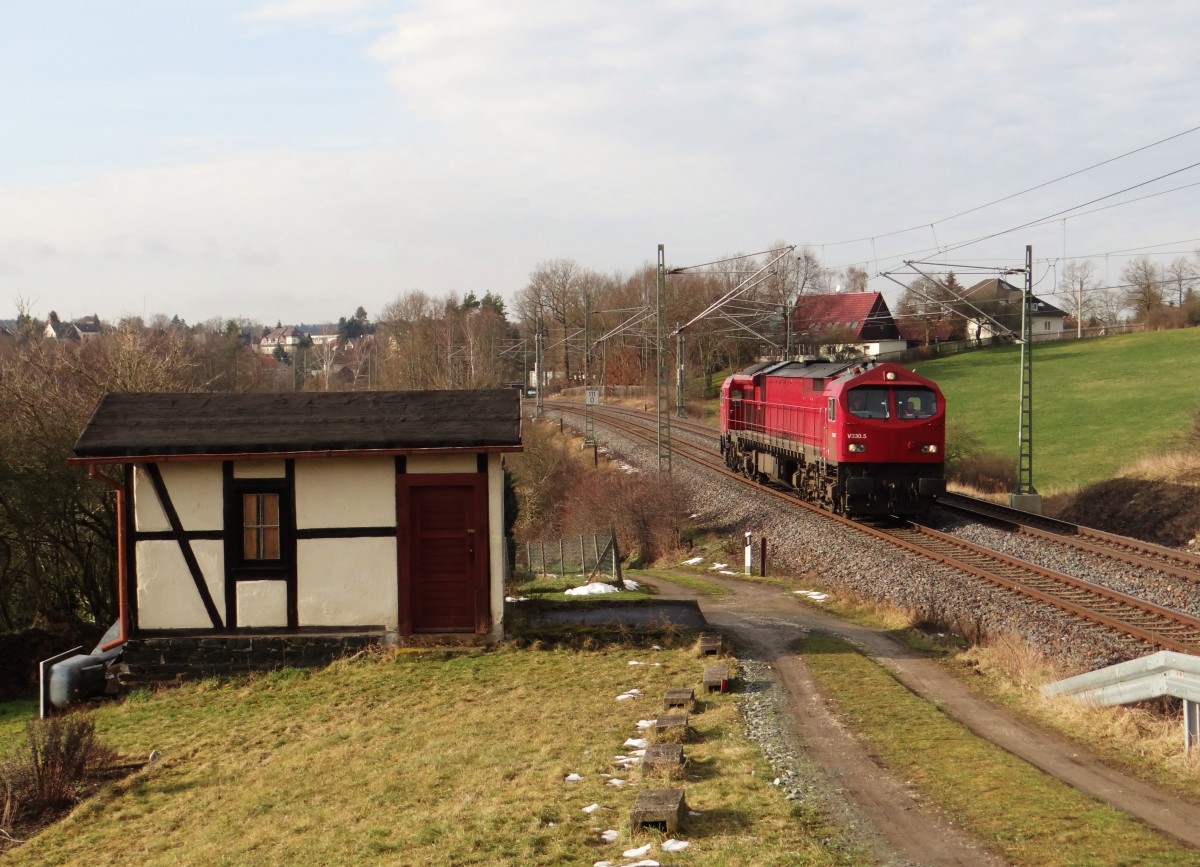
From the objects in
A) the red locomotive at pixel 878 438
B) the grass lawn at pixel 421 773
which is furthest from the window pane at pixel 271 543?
the red locomotive at pixel 878 438

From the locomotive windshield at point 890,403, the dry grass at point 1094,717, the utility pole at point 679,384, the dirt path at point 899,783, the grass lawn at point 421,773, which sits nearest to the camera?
the dirt path at point 899,783

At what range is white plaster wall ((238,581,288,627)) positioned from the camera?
13.9 m

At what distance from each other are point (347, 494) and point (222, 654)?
2566 mm

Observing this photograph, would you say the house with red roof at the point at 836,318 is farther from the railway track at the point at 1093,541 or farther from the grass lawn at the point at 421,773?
the grass lawn at the point at 421,773

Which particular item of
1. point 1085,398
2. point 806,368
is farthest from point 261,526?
point 1085,398

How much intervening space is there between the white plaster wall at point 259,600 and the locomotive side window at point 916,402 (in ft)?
49.1

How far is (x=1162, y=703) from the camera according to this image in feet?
39.4

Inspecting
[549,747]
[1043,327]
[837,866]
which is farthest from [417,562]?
[1043,327]

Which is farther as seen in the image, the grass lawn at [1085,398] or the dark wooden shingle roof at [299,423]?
the grass lawn at [1085,398]

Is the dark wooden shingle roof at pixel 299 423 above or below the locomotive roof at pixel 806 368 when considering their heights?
below

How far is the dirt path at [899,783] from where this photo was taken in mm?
6945

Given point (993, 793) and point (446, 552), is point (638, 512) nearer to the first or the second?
point (446, 552)

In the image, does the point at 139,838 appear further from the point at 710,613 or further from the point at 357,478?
the point at 710,613

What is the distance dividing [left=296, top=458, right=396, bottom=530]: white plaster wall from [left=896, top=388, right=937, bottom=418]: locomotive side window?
45.2 feet
